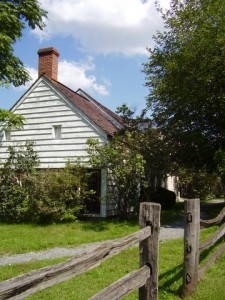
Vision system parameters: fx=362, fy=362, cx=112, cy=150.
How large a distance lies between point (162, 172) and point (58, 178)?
4309 millimetres

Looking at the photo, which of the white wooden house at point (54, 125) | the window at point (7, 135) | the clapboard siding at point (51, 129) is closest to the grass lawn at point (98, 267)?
the white wooden house at point (54, 125)

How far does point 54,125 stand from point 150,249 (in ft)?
46.3

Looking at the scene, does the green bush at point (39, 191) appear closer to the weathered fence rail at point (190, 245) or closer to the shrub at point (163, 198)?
the shrub at point (163, 198)

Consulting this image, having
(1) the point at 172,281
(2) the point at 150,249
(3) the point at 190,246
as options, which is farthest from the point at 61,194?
(2) the point at 150,249

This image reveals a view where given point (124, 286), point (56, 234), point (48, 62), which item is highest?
point (48, 62)

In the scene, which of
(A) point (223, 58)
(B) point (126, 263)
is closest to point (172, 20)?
(A) point (223, 58)

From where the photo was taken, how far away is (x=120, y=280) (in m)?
3.42

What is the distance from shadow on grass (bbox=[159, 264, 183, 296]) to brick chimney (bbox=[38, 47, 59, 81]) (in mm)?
13632

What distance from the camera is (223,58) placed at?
42.5 feet

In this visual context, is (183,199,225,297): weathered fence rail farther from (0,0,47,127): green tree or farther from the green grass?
(0,0,47,127): green tree

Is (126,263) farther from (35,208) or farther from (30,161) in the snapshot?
(30,161)

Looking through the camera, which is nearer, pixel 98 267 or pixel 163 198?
pixel 98 267

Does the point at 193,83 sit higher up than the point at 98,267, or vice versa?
the point at 193,83

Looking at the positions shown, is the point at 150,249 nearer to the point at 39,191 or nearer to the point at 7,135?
the point at 39,191
